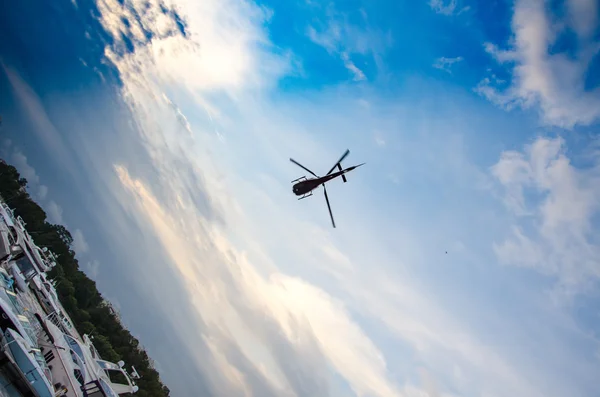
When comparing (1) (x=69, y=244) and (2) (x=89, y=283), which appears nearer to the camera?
(2) (x=89, y=283)

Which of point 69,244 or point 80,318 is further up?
point 69,244

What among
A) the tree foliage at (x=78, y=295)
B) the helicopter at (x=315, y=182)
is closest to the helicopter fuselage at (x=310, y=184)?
the helicopter at (x=315, y=182)

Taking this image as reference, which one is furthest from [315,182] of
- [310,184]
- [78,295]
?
[78,295]

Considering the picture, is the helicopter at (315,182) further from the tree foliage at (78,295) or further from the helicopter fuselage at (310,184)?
the tree foliage at (78,295)

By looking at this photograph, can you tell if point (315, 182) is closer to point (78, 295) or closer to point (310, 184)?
point (310, 184)

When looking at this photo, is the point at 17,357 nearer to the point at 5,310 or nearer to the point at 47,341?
the point at 5,310

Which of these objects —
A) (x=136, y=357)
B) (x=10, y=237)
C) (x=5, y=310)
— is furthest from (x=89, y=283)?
(x=5, y=310)

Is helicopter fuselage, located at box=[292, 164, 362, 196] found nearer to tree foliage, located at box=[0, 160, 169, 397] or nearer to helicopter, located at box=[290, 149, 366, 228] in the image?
helicopter, located at box=[290, 149, 366, 228]

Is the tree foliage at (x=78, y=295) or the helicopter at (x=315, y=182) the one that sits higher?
the helicopter at (x=315, y=182)

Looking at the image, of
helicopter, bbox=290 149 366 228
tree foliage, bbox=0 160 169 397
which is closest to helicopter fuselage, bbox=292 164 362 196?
helicopter, bbox=290 149 366 228
